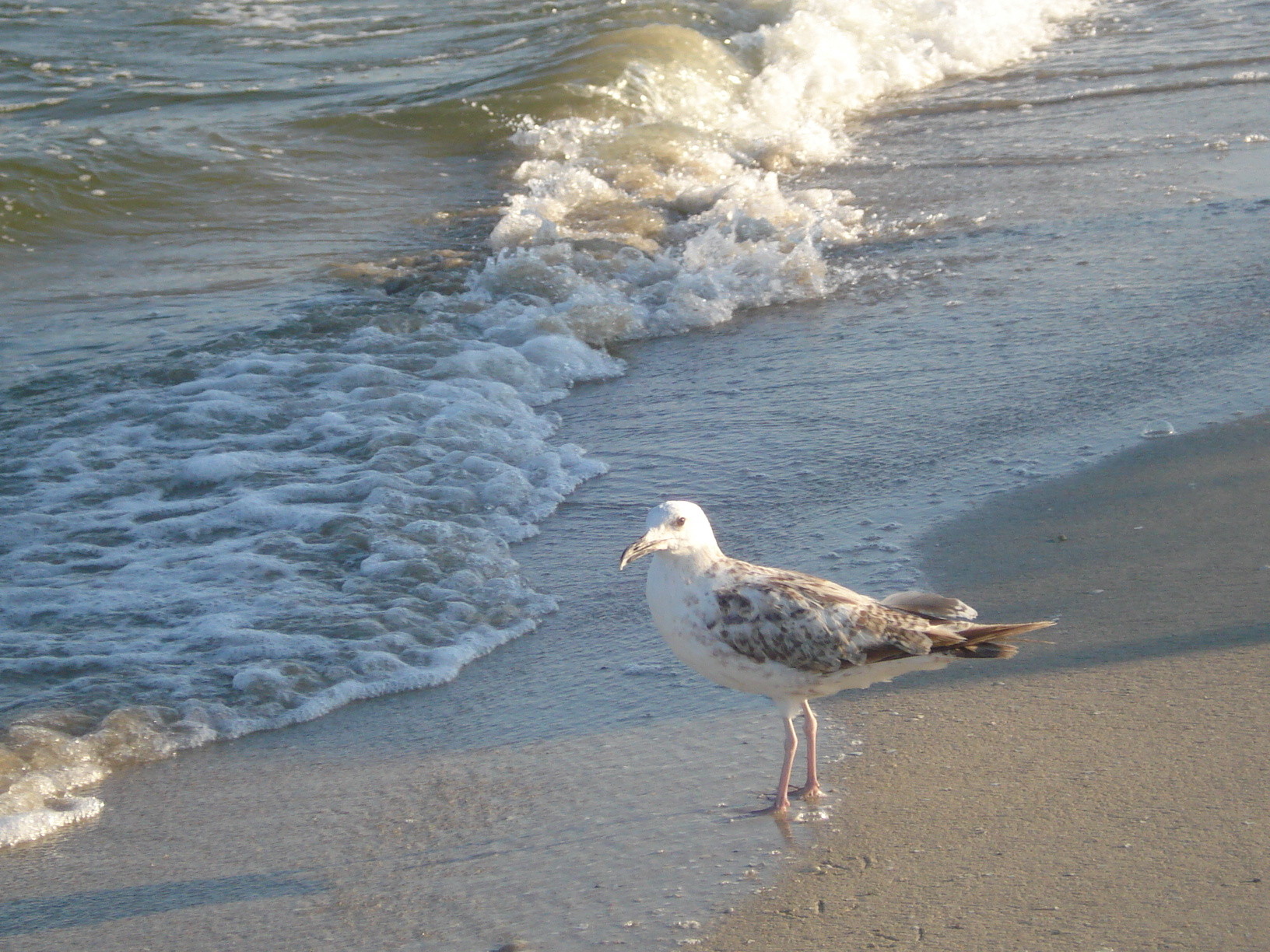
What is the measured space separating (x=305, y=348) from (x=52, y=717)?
3.94 m

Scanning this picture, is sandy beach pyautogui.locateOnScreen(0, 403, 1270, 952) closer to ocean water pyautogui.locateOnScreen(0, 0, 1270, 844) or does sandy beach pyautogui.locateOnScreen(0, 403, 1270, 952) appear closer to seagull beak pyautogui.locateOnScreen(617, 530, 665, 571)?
ocean water pyautogui.locateOnScreen(0, 0, 1270, 844)

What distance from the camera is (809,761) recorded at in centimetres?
378

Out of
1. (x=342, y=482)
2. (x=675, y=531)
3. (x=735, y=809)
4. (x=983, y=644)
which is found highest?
(x=675, y=531)

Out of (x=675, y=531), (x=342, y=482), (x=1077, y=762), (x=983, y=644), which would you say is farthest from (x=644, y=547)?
(x=342, y=482)

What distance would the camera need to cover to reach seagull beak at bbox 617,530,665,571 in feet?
12.0

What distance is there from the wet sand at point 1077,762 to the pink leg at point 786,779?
0.15 m

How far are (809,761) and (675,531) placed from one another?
76cm

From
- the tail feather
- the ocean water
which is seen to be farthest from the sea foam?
the tail feather

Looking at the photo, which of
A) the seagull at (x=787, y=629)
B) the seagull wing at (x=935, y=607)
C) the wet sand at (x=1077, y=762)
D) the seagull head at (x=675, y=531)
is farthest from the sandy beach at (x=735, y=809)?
the seagull head at (x=675, y=531)

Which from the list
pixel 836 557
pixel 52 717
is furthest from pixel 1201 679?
pixel 52 717

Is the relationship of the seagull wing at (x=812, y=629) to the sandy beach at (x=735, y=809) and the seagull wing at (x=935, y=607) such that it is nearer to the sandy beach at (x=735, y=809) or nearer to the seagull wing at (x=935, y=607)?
the seagull wing at (x=935, y=607)

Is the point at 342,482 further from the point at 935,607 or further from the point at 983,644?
the point at 983,644

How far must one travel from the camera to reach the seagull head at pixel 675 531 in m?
3.74

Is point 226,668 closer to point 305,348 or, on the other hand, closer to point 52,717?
point 52,717
